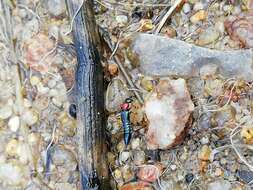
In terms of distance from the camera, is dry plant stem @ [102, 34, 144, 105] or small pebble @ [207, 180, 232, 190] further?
dry plant stem @ [102, 34, 144, 105]

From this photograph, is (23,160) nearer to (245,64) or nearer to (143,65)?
(143,65)

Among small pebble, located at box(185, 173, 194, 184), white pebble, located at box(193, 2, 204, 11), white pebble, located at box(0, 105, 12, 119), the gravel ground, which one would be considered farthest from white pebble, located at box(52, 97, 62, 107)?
white pebble, located at box(193, 2, 204, 11)

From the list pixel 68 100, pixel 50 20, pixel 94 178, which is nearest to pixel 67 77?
pixel 68 100

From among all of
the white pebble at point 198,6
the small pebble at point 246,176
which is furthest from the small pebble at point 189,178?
the white pebble at point 198,6

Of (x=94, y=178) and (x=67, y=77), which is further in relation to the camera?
(x=67, y=77)

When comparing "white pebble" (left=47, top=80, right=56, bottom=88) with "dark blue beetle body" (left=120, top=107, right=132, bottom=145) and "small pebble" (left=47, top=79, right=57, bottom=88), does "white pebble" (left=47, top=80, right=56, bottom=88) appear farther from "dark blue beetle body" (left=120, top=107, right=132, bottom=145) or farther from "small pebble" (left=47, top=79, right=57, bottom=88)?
"dark blue beetle body" (left=120, top=107, right=132, bottom=145)

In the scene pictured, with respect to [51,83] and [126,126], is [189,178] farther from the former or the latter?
[51,83]
